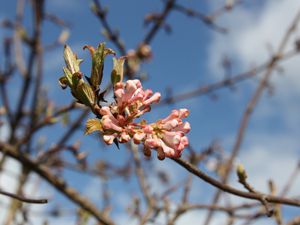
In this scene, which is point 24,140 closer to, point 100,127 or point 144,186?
point 144,186

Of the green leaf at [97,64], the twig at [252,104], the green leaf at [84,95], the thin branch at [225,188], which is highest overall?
the twig at [252,104]

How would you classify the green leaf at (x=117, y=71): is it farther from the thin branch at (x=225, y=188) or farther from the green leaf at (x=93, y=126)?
the thin branch at (x=225, y=188)

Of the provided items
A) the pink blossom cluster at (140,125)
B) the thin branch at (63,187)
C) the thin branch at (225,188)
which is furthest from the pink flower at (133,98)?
the thin branch at (63,187)

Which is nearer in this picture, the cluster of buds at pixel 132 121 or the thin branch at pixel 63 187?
the cluster of buds at pixel 132 121

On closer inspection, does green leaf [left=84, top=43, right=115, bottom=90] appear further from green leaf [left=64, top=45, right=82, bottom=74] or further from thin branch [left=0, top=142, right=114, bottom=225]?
thin branch [left=0, top=142, right=114, bottom=225]

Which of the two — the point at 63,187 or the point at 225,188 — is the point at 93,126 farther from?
the point at 63,187

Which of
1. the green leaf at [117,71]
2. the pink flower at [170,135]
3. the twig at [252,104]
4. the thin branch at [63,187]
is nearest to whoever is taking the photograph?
the pink flower at [170,135]

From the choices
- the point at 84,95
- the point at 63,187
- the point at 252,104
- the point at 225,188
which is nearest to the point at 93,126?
the point at 84,95

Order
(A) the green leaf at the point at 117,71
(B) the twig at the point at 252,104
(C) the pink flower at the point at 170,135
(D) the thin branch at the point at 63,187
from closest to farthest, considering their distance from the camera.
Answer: (C) the pink flower at the point at 170,135 < (A) the green leaf at the point at 117,71 < (D) the thin branch at the point at 63,187 < (B) the twig at the point at 252,104
